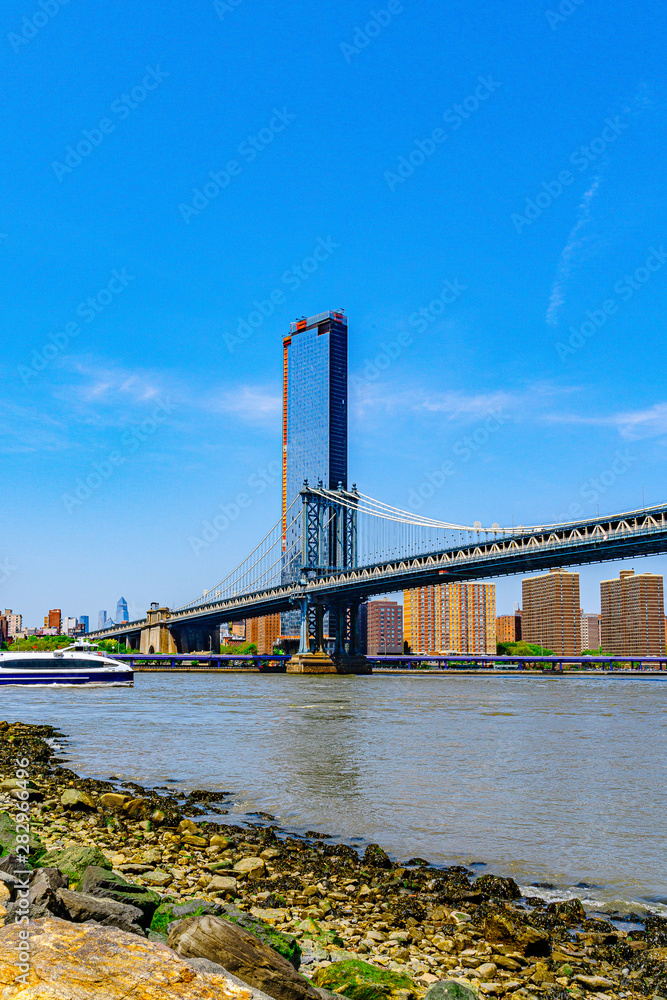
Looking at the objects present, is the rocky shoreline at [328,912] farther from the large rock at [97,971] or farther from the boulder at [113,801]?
the boulder at [113,801]

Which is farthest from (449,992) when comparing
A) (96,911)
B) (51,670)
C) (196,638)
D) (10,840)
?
(196,638)

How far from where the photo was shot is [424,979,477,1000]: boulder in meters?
5.72

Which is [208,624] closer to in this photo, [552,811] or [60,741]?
[60,741]

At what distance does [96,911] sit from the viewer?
243 inches

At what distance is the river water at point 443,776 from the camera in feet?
38.5

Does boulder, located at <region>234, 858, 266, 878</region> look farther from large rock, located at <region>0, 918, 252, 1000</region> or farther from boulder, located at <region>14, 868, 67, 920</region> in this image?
large rock, located at <region>0, 918, 252, 1000</region>

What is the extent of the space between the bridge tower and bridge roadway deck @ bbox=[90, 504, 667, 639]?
9.47 ft

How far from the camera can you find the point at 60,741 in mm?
26328

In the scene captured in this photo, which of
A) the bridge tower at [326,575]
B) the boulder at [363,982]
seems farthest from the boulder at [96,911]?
the bridge tower at [326,575]

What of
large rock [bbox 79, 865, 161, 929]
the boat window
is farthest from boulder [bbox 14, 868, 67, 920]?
the boat window

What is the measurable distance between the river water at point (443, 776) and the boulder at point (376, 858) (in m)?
0.68

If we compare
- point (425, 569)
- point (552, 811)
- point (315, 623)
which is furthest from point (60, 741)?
point (315, 623)

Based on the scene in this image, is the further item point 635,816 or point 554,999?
point 635,816

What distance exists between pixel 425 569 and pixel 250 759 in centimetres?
6824
